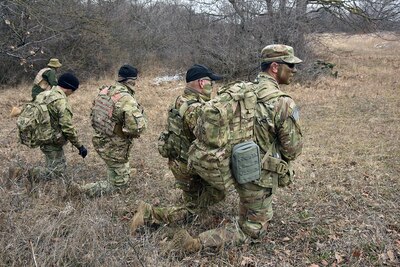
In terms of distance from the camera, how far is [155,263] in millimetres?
2924

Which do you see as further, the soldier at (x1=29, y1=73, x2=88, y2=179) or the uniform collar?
the soldier at (x1=29, y1=73, x2=88, y2=179)

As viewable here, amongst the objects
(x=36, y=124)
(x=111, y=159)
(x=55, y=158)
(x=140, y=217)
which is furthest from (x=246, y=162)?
(x=55, y=158)

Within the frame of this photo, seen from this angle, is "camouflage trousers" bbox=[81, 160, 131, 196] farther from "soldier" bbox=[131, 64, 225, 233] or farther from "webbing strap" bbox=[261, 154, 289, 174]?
"webbing strap" bbox=[261, 154, 289, 174]

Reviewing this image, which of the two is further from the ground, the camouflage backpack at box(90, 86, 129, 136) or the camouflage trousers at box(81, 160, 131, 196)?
the camouflage backpack at box(90, 86, 129, 136)

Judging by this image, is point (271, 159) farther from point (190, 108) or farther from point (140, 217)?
point (140, 217)

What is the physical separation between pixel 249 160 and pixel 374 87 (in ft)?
33.2

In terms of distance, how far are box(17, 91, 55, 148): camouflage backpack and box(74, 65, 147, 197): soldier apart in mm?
620

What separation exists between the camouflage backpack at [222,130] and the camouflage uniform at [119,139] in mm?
1419

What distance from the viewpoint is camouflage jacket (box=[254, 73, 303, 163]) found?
336 cm

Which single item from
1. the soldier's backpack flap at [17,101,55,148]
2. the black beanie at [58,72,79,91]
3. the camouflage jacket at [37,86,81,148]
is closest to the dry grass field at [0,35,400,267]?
the soldier's backpack flap at [17,101,55,148]

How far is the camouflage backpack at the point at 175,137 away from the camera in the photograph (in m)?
3.83

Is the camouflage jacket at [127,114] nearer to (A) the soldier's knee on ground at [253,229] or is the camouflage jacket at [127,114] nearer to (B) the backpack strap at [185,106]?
(B) the backpack strap at [185,106]

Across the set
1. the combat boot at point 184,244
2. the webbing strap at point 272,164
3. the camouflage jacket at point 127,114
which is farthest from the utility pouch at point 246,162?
the camouflage jacket at point 127,114

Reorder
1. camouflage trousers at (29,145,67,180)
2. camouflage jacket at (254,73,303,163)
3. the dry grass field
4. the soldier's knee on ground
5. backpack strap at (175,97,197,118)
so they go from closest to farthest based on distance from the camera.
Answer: the dry grass field → camouflage jacket at (254,73,303,163) → the soldier's knee on ground → backpack strap at (175,97,197,118) → camouflage trousers at (29,145,67,180)
